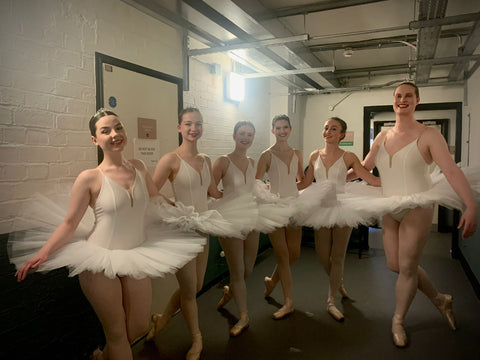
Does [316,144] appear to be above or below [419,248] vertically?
above

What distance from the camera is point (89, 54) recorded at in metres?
2.41

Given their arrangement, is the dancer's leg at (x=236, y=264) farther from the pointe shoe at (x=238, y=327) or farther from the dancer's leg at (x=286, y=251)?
the dancer's leg at (x=286, y=251)

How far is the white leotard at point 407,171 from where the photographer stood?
248 centimetres

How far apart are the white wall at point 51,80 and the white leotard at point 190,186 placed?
61 centimetres

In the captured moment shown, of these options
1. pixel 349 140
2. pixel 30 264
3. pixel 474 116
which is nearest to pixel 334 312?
pixel 30 264

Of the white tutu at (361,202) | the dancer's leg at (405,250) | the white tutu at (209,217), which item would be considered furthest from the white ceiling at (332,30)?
the dancer's leg at (405,250)

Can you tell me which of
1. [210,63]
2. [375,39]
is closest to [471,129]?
[375,39]

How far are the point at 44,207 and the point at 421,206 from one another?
7.50ft

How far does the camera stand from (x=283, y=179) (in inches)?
121

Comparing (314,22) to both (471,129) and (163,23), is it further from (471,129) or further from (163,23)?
(471,129)

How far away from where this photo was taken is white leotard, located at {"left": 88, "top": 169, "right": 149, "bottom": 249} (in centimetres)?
183

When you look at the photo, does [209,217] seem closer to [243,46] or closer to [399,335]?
[399,335]

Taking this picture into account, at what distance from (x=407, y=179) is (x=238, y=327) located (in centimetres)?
169

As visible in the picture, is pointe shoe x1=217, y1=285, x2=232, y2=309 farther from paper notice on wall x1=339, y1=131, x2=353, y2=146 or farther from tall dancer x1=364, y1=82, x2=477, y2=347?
paper notice on wall x1=339, y1=131, x2=353, y2=146
